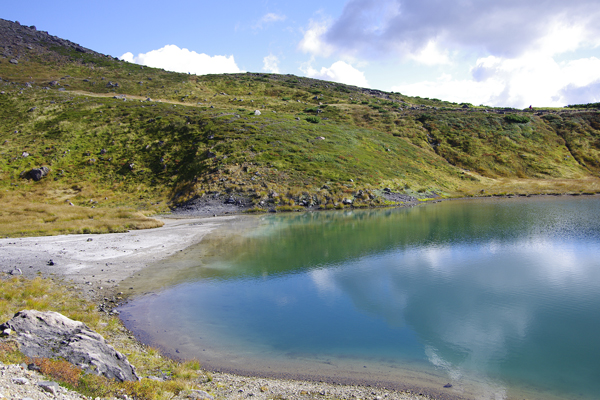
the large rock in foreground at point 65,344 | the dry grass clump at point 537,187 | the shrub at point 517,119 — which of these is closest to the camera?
the large rock in foreground at point 65,344

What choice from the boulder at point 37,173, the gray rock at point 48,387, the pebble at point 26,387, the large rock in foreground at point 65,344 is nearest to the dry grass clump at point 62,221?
the boulder at point 37,173

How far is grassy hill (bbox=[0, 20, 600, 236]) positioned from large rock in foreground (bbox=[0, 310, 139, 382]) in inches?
1220

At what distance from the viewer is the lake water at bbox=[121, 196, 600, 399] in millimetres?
12977

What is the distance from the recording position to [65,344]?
1010cm

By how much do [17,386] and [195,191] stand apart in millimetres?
52584

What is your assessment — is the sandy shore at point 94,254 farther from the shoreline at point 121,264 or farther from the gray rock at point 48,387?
the gray rock at point 48,387

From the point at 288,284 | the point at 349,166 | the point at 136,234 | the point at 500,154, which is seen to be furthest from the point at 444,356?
the point at 500,154

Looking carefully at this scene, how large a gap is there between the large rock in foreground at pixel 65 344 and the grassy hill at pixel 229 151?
30999 mm

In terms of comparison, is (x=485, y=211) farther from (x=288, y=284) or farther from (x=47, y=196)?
(x=47, y=196)

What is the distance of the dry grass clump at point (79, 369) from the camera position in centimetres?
877

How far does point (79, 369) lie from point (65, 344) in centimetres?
126

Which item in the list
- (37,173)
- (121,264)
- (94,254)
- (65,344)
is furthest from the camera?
(37,173)

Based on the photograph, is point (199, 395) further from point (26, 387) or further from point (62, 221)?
point (62, 221)

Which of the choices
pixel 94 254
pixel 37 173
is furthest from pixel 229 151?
pixel 94 254
